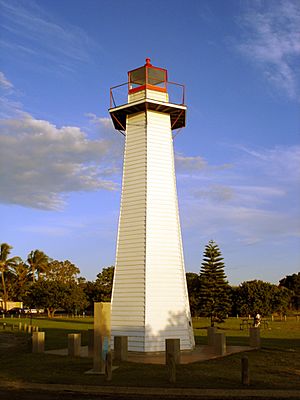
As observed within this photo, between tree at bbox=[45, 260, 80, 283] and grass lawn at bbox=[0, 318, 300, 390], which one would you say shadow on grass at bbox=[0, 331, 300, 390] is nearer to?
grass lawn at bbox=[0, 318, 300, 390]

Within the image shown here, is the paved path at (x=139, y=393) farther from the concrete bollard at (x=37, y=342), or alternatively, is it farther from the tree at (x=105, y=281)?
the tree at (x=105, y=281)

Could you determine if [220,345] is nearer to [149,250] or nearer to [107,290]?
[149,250]

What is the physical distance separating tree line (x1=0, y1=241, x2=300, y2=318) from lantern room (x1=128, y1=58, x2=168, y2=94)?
2802 centimetres

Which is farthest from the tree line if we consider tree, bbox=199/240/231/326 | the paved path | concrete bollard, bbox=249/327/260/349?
the paved path

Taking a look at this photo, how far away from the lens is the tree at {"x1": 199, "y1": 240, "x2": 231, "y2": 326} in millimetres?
44500

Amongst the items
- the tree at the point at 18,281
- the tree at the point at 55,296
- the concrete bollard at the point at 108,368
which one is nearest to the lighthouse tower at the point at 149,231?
the concrete bollard at the point at 108,368

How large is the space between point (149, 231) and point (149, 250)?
776 mm

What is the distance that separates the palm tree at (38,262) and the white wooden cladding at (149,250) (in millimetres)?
72477

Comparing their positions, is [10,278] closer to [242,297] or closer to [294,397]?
[242,297]

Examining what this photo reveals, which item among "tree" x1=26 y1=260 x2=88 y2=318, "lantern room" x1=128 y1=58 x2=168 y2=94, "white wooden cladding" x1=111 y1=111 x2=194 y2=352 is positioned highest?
"lantern room" x1=128 y1=58 x2=168 y2=94

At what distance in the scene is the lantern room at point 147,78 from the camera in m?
20.9

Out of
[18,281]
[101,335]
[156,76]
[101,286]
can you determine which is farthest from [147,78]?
[18,281]

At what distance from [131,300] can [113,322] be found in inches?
52.9

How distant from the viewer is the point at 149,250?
1902 centimetres
